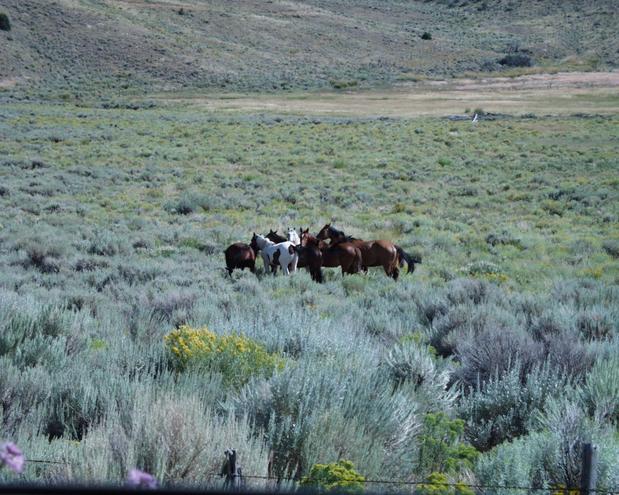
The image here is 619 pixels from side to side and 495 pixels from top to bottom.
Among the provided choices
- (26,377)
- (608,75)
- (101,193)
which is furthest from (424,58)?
(26,377)

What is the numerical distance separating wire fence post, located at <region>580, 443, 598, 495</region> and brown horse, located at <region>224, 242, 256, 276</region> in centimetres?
974

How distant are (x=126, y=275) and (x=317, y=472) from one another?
938 cm

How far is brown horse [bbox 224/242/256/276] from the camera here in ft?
43.5

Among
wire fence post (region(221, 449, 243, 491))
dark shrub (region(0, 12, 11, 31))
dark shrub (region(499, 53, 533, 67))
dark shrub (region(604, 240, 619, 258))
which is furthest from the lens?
dark shrub (region(499, 53, 533, 67))

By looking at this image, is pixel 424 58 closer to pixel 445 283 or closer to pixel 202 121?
pixel 202 121

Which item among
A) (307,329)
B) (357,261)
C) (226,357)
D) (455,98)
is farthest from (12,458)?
(455,98)

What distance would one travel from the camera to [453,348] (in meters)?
7.86

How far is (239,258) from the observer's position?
13.3m

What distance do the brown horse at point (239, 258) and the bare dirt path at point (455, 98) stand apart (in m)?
42.4

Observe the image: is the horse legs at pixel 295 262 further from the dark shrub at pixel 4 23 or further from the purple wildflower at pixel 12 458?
the dark shrub at pixel 4 23

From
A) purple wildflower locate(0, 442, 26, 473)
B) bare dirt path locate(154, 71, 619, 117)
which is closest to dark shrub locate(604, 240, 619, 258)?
purple wildflower locate(0, 442, 26, 473)

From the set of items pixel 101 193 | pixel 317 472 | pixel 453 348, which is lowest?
pixel 101 193

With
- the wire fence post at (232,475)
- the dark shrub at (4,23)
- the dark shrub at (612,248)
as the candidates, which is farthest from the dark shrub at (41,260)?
the dark shrub at (4,23)

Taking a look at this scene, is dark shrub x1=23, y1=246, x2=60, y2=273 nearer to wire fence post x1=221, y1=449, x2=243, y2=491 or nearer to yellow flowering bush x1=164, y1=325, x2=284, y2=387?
yellow flowering bush x1=164, y1=325, x2=284, y2=387
